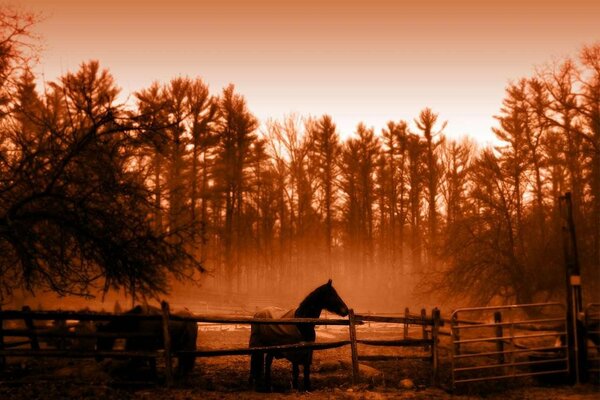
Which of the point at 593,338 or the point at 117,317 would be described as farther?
the point at 593,338

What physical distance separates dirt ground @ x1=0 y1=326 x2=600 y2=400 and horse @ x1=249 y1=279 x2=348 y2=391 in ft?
0.98

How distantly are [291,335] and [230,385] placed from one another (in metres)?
1.48

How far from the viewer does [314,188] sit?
33.8 m

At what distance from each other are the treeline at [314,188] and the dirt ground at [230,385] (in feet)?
5.74

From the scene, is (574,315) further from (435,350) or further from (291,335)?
(291,335)

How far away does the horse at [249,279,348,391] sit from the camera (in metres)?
8.52

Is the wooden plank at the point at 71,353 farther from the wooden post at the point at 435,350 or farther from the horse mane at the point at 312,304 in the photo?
the wooden post at the point at 435,350

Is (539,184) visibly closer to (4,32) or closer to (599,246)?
(599,246)

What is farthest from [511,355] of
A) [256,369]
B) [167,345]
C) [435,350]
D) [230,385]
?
[167,345]

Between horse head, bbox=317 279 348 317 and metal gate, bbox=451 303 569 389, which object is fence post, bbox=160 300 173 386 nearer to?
horse head, bbox=317 279 348 317

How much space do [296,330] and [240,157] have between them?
21887 millimetres

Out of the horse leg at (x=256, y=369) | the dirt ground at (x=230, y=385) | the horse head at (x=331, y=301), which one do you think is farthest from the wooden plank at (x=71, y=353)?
the horse head at (x=331, y=301)

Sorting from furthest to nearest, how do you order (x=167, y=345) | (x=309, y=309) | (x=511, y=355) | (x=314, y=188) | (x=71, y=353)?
(x=314, y=188) < (x=309, y=309) < (x=511, y=355) < (x=167, y=345) < (x=71, y=353)

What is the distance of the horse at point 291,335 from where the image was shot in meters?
8.52
